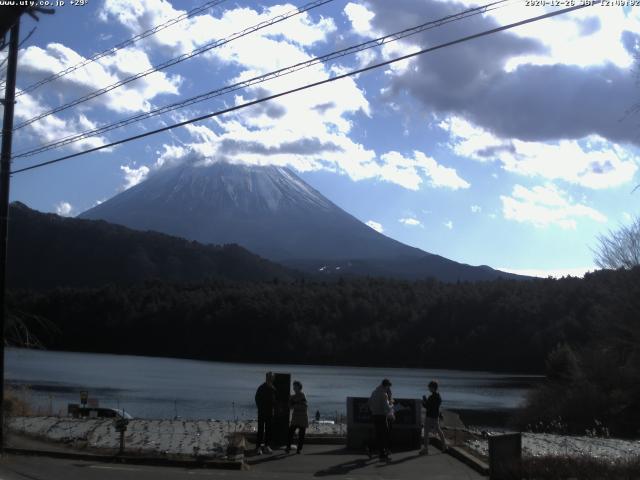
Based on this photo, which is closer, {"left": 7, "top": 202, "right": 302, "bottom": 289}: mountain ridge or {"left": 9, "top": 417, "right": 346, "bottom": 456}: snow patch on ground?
{"left": 9, "top": 417, "right": 346, "bottom": 456}: snow patch on ground

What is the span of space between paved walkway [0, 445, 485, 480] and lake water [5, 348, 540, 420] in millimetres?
13848

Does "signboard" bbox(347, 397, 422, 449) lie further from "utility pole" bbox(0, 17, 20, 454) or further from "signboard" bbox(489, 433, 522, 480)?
"utility pole" bbox(0, 17, 20, 454)

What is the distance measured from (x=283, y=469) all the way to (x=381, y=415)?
1977 mm

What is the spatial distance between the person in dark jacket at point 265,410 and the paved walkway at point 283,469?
1.09 ft

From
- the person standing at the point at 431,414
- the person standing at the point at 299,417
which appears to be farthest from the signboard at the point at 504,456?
the person standing at the point at 299,417

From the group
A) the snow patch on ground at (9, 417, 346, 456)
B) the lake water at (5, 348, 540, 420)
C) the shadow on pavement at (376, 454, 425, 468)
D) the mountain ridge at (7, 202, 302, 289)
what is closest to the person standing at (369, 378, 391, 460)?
the shadow on pavement at (376, 454, 425, 468)

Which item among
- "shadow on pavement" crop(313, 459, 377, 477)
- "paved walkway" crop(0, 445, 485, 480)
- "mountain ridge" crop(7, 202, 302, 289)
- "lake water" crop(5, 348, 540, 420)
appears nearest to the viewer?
"paved walkway" crop(0, 445, 485, 480)

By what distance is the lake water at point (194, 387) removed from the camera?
46531 mm

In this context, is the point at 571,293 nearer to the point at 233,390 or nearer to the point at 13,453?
the point at 233,390

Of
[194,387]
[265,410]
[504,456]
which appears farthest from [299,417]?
[194,387]

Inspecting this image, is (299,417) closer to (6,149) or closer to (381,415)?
(381,415)

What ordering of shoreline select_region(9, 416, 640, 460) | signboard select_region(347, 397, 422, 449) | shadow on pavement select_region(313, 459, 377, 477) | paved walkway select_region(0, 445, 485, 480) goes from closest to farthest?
1. paved walkway select_region(0, 445, 485, 480)
2. shadow on pavement select_region(313, 459, 377, 477)
3. shoreline select_region(9, 416, 640, 460)
4. signboard select_region(347, 397, 422, 449)

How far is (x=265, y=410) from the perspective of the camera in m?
15.3

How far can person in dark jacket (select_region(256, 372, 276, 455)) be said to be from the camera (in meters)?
15.3
